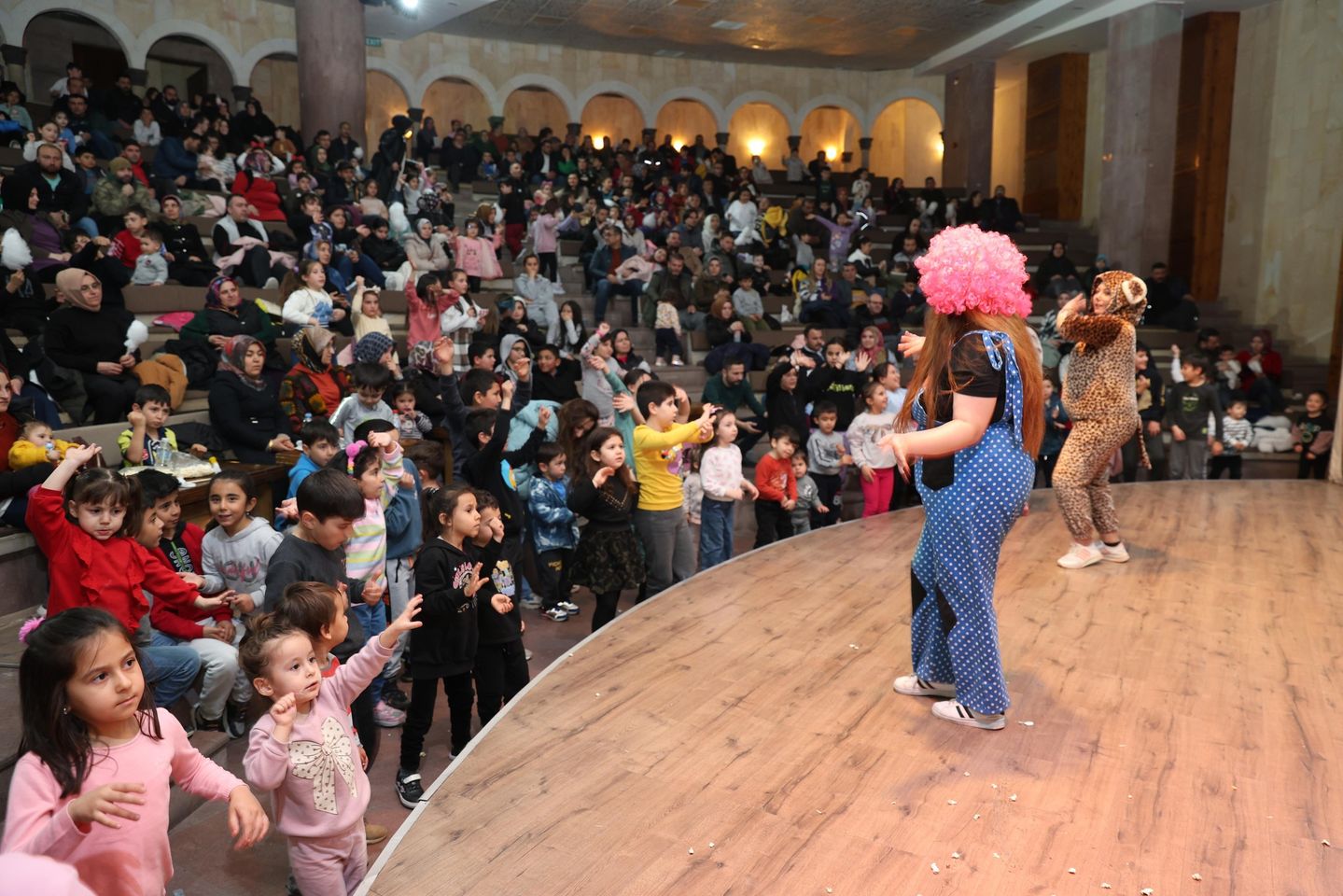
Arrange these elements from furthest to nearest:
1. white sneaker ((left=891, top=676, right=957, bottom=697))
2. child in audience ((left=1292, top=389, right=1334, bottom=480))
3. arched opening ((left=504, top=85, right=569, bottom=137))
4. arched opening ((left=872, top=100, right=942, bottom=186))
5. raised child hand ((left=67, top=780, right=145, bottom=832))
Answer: arched opening ((left=872, top=100, right=942, bottom=186)) < arched opening ((left=504, top=85, right=569, bottom=137)) < child in audience ((left=1292, top=389, right=1334, bottom=480)) < white sneaker ((left=891, top=676, right=957, bottom=697)) < raised child hand ((left=67, top=780, right=145, bottom=832))

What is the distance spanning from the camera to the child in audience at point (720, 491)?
523 cm

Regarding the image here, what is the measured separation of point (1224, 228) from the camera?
41.2 ft

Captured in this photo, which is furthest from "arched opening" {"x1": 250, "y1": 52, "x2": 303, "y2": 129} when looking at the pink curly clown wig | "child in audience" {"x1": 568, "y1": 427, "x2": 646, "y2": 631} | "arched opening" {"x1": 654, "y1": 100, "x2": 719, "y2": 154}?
the pink curly clown wig

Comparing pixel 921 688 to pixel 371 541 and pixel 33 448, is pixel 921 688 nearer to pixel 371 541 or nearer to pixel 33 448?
pixel 371 541

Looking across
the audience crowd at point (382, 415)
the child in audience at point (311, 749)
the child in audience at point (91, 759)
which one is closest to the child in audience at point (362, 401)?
the audience crowd at point (382, 415)

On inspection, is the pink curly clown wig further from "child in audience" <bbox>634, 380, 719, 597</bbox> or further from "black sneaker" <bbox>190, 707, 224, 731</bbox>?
"black sneaker" <bbox>190, 707, 224, 731</bbox>

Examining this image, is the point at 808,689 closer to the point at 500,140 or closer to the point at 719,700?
the point at 719,700

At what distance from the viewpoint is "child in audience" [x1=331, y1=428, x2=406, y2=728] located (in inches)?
138

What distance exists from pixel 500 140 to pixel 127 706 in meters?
14.5

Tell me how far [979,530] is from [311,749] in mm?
1771

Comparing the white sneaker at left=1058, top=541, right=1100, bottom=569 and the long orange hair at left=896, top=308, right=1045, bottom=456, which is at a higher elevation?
the long orange hair at left=896, top=308, right=1045, bottom=456

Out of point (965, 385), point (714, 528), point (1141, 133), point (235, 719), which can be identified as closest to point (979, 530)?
point (965, 385)

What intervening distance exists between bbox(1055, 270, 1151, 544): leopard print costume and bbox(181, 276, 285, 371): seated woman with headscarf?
4454 mm

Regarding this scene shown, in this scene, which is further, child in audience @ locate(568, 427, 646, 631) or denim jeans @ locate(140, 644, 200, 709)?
child in audience @ locate(568, 427, 646, 631)
